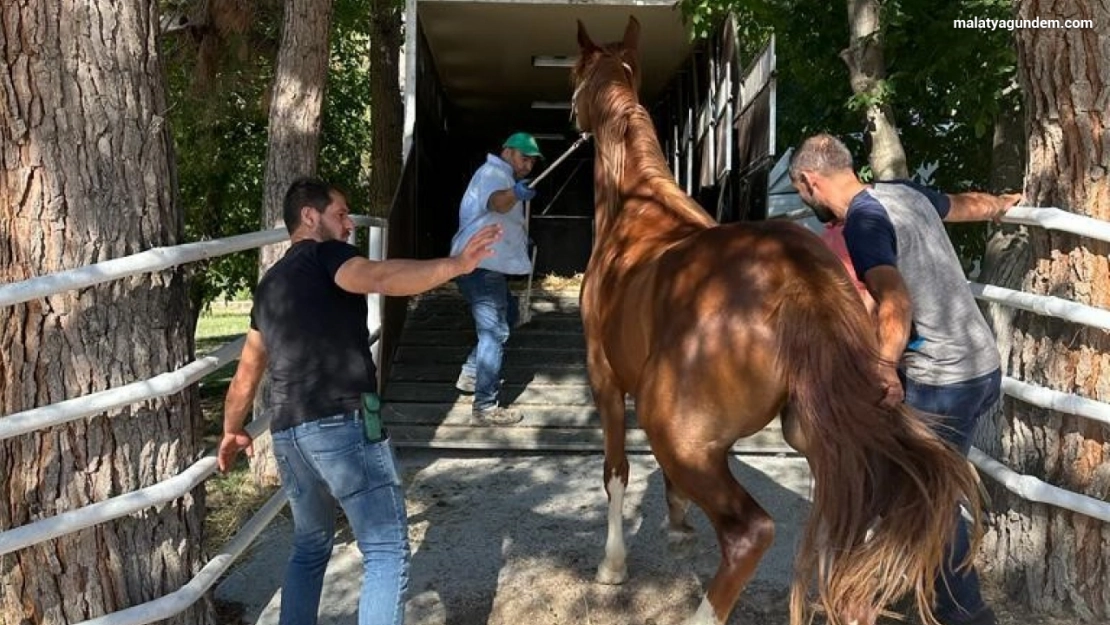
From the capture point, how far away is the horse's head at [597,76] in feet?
16.7

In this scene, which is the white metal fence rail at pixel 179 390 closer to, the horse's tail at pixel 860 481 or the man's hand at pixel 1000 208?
the man's hand at pixel 1000 208

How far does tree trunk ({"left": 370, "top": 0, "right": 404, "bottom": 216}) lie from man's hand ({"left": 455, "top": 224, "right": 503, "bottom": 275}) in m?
7.96

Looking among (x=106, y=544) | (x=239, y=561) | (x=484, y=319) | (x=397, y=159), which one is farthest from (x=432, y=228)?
(x=106, y=544)

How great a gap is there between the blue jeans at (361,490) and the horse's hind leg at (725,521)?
98cm

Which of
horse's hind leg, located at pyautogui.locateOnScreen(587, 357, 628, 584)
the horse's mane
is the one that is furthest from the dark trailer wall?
horse's hind leg, located at pyautogui.locateOnScreen(587, 357, 628, 584)

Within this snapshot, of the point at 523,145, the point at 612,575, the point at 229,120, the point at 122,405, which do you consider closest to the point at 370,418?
the point at 122,405

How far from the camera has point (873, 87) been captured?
6516mm

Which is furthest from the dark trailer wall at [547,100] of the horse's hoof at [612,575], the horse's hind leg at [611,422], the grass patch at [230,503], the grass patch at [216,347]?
the horse's hoof at [612,575]

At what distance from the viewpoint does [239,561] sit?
444 cm

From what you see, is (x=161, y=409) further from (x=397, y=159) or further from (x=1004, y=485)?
(x=397, y=159)

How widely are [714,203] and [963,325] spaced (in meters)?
6.26

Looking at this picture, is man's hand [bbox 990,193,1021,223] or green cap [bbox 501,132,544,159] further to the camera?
green cap [bbox 501,132,544,159]

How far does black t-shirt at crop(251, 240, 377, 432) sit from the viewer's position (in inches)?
112

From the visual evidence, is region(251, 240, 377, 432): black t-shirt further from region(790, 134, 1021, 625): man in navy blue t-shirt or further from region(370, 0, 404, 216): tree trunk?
region(370, 0, 404, 216): tree trunk
